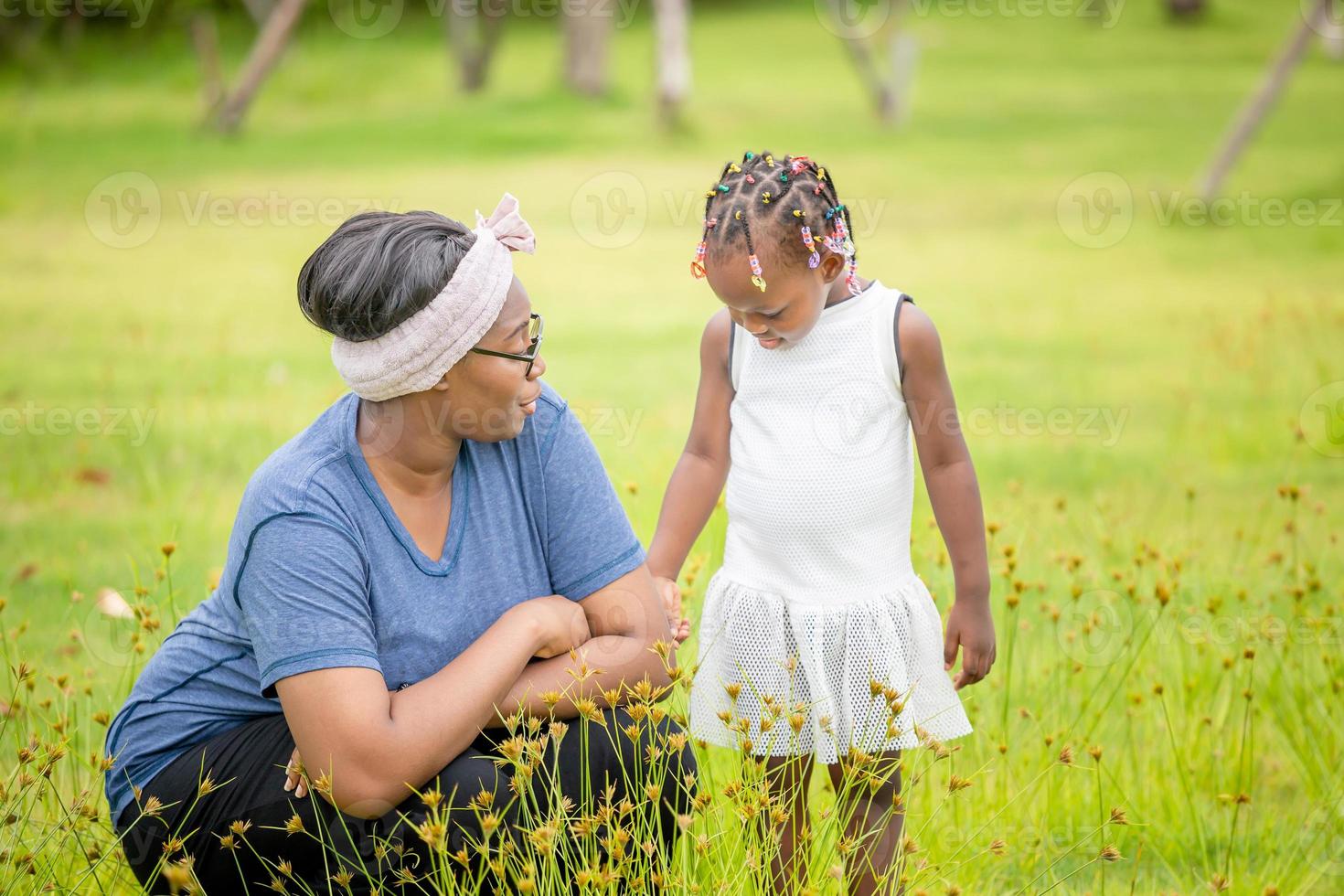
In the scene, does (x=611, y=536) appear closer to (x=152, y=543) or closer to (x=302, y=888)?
(x=302, y=888)

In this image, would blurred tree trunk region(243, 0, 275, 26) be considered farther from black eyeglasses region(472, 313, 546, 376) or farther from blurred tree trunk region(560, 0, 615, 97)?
black eyeglasses region(472, 313, 546, 376)

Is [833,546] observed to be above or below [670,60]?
below

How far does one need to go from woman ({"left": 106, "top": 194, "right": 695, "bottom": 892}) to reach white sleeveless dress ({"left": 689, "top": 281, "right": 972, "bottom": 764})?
30 centimetres

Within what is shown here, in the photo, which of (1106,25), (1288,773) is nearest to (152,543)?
(1288,773)

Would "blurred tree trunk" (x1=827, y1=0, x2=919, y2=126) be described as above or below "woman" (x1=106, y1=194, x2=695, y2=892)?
above

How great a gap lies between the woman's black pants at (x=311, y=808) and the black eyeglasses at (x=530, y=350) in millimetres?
676

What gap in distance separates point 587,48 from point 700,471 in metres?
15.6

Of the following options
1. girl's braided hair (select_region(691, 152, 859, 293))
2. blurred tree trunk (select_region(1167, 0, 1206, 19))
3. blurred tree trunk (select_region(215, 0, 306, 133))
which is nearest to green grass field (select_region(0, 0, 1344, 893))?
blurred tree trunk (select_region(215, 0, 306, 133))

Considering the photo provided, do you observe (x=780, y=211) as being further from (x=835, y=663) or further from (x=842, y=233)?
(x=835, y=663)

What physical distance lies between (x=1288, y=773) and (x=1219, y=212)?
9.20 metres

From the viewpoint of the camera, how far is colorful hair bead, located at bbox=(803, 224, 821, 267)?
2.54 metres

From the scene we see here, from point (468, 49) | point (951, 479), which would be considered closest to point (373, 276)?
point (951, 479)

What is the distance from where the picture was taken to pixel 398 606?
2.47m

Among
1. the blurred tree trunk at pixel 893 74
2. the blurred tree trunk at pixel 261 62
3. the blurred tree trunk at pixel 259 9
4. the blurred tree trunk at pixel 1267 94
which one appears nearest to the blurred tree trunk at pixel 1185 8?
the blurred tree trunk at pixel 893 74
